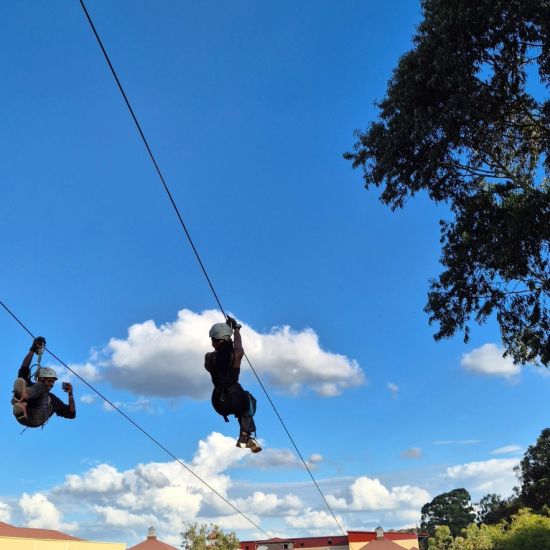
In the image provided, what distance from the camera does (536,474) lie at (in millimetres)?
59969

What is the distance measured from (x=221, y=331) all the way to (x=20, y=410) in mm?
3168

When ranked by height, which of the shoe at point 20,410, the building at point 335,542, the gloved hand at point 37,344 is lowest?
the building at point 335,542

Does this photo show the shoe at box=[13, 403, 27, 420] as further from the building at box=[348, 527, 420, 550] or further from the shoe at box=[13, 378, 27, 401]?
the building at box=[348, 527, 420, 550]

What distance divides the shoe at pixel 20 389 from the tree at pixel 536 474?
58.3 m

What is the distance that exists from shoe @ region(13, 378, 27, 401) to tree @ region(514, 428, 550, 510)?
58281 mm

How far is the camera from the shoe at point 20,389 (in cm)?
852

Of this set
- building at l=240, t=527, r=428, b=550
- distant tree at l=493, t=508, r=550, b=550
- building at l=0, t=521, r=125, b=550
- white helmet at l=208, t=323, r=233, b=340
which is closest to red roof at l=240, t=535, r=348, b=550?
building at l=240, t=527, r=428, b=550

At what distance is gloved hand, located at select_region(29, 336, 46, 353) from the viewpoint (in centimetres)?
863

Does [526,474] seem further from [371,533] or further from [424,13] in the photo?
[424,13]

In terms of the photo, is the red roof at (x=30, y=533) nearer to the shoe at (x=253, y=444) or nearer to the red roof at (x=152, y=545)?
the red roof at (x=152, y=545)

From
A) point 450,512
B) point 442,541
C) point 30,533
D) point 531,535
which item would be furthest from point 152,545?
point 450,512

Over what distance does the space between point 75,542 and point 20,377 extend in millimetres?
23603

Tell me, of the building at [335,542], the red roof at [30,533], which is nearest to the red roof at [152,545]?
the red roof at [30,533]

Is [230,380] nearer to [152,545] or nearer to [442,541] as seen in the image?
[152,545]
